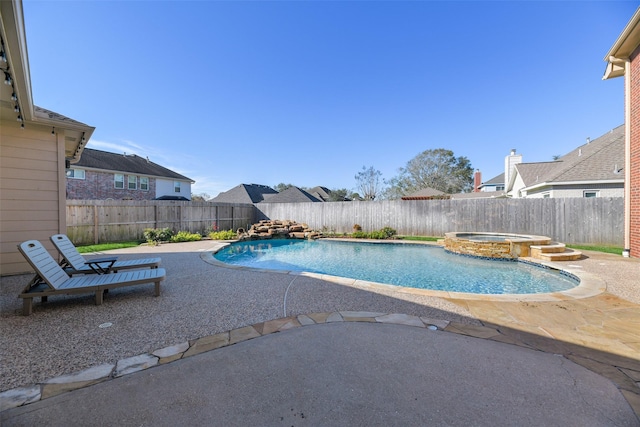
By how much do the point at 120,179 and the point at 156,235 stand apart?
11879 mm

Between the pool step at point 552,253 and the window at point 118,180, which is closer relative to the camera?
the pool step at point 552,253

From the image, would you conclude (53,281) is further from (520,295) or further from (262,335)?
(520,295)

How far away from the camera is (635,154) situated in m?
6.77

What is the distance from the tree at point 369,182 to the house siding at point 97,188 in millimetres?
22215

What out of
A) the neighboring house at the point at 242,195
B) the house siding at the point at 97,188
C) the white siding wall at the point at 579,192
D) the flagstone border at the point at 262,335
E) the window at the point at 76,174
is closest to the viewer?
the flagstone border at the point at 262,335

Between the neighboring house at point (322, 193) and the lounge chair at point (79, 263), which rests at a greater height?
the neighboring house at point (322, 193)

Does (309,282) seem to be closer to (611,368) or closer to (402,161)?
(611,368)

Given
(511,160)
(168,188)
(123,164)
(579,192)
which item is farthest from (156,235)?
(511,160)

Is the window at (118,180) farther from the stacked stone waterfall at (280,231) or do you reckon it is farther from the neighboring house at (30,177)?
the neighboring house at (30,177)

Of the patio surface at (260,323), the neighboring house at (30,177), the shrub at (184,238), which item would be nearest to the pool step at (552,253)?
the patio surface at (260,323)

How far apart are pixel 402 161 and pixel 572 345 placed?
37122 mm

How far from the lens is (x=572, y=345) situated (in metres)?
2.60

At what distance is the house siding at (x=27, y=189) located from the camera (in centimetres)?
518

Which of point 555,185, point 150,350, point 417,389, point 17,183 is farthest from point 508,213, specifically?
point 17,183
